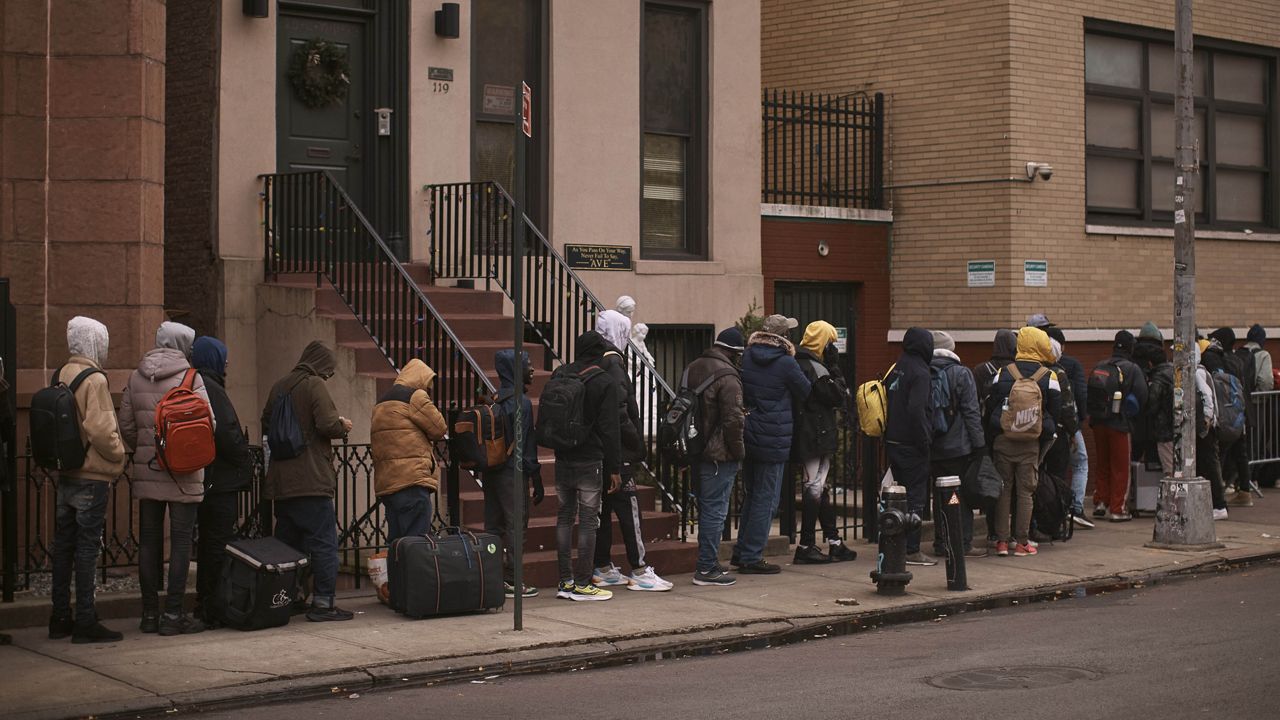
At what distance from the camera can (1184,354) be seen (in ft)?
46.1

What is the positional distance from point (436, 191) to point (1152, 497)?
7.91 m

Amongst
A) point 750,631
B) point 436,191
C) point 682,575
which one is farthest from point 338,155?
point 750,631

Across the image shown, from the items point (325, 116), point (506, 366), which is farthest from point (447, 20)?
point (506, 366)

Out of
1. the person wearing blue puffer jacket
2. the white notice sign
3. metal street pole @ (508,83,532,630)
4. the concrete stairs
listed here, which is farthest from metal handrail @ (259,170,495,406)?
the white notice sign

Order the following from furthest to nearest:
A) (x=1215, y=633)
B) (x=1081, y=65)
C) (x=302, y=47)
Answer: (x=1081, y=65)
(x=302, y=47)
(x=1215, y=633)

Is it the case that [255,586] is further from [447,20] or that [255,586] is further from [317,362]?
[447,20]

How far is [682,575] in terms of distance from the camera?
12.7m

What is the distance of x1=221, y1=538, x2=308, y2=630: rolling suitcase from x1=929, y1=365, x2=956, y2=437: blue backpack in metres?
5.44

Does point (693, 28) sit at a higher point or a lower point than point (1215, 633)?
higher

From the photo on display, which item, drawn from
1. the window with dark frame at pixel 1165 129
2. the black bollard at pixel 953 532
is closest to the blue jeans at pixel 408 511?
the black bollard at pixel 953 532

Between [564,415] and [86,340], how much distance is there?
3.14m

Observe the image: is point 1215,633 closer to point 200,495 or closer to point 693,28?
point 200,495

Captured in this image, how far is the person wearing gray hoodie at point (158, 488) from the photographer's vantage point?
394 inches

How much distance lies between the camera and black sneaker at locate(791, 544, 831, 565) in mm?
13219
